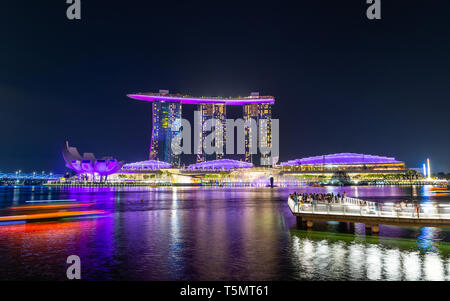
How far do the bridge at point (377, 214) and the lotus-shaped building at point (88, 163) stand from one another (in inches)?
5880

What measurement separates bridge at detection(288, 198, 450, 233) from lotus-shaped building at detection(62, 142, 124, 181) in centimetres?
14936

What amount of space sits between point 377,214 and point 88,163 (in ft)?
515

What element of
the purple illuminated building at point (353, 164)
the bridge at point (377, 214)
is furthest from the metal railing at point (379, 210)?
the purple illuminated building at point (353, 164)

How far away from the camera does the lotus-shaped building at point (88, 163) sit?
16425 centimetres

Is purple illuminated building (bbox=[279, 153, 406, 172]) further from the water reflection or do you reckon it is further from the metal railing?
the water reflection

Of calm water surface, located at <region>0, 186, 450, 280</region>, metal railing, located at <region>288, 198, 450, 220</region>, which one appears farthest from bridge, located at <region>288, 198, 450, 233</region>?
calm water surface, located at <region>0, 186, 450, 280</region>

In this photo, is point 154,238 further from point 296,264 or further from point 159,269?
point 296,264

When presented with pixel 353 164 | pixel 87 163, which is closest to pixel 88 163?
pixel 87 163

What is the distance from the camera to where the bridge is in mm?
23672

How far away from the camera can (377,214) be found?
2600cm

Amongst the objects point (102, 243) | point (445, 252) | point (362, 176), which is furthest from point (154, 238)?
point (362, 176)

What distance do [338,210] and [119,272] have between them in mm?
17265
